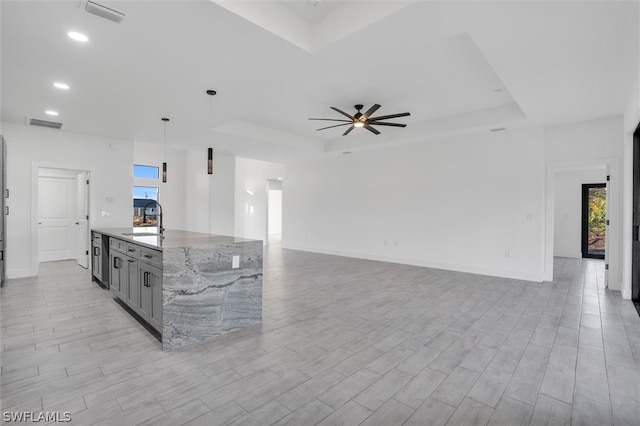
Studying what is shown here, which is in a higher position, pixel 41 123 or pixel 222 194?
pixel 41 123

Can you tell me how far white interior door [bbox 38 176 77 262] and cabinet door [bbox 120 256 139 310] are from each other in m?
5.26

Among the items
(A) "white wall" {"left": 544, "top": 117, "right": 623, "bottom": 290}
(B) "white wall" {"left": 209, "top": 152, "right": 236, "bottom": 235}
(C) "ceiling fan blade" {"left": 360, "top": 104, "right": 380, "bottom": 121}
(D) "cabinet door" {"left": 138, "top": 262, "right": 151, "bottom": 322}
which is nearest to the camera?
(D) "cabinet door" {"left": 138, "top": 262, "right": 151, "bottom": 322}

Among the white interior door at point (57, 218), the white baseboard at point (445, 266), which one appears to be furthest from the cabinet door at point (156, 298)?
the white interior door at point (57, 218)

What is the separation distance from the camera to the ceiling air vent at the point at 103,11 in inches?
92.9

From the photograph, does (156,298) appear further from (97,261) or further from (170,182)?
(170,182)

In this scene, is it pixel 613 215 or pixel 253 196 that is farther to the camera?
pixel 253 196

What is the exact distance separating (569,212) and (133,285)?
10.1 meters

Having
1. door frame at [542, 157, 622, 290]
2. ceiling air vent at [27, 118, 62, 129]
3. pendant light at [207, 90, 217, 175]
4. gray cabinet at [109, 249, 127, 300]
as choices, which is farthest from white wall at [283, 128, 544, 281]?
ceiling air vent at [27, 118, 62, 129]

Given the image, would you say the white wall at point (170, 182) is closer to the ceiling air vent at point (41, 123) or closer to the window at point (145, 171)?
the window at point (145, 171)

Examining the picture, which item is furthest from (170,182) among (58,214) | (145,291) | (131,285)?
A: (145,291)

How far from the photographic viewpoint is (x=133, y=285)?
11.5ft

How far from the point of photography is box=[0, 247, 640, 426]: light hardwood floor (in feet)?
6.53

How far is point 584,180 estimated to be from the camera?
27.0 ft

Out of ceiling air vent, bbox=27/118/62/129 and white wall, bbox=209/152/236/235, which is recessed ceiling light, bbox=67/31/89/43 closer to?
ceiling air vent, bbox=27/118/62/129
